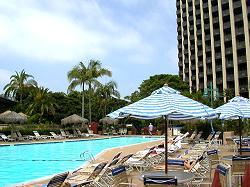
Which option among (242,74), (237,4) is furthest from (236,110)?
(237,4)

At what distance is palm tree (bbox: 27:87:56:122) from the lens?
1918 inches

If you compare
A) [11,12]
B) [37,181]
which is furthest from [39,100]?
[37,181]

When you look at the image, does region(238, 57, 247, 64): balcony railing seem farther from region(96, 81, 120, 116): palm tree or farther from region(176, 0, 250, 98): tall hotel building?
region(96, 81, 120, 116): palm tree

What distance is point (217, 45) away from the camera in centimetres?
6762

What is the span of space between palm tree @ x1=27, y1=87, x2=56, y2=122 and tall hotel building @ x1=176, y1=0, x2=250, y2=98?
88.2 feet

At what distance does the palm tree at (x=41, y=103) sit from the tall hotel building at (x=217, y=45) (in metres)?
26.9

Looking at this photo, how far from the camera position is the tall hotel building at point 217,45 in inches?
2493

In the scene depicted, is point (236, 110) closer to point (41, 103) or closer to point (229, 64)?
point (41, 103)

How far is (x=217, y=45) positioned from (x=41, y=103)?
35.9 m

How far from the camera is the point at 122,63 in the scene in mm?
42969

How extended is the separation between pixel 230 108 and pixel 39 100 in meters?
41.0

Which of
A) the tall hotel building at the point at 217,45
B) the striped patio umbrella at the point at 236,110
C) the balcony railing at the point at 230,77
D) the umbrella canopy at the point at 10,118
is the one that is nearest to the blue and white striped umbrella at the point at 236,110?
the striped patio umbrella at the point at 236,110

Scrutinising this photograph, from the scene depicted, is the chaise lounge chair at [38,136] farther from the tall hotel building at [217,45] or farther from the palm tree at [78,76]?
the tall hotel building at [217,45]

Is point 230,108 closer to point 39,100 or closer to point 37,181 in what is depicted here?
point 37,181
